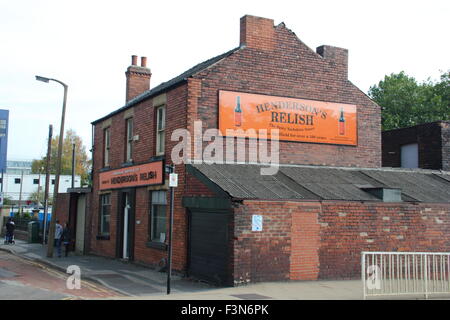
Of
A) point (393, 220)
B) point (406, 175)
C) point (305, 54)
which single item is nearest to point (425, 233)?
point (393, 220)

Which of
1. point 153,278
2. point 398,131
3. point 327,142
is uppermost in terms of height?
point 398,131

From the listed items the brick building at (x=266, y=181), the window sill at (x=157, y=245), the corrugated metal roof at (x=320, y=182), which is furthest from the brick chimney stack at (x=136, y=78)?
the corrugated metal roof at (x=320, y=182)

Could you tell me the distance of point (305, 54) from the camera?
1902 cm

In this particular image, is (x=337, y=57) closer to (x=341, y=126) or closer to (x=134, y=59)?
(x=341, y=126)

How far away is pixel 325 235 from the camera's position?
572 inches

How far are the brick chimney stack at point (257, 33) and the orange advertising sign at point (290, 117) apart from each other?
6.38 feet

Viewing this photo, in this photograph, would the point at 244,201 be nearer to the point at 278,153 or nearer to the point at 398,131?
the point at 278,153

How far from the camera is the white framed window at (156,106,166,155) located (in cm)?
1847

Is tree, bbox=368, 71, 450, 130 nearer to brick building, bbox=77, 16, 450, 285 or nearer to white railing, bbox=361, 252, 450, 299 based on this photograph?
brick building, bbox=77, 16, 450, 285

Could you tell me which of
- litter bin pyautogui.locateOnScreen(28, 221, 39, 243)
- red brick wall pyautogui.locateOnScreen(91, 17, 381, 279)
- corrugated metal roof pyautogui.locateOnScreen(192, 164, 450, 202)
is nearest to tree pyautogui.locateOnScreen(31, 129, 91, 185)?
litter bin pyautogui.locateOnScreen(28, 221, 39, 243)

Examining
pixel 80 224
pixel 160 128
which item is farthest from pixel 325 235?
pixel 80 224

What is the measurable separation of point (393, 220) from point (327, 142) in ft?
14.5

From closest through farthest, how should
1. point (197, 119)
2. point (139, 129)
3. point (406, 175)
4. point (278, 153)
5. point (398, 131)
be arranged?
1. point (197, 119)
2. point (278, 153)
3. point (406, 175)
4. point (139, 129)
5. point (398, 131)

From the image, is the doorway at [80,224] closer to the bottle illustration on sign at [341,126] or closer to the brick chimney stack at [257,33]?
the brick chimney stack at [257,33]
